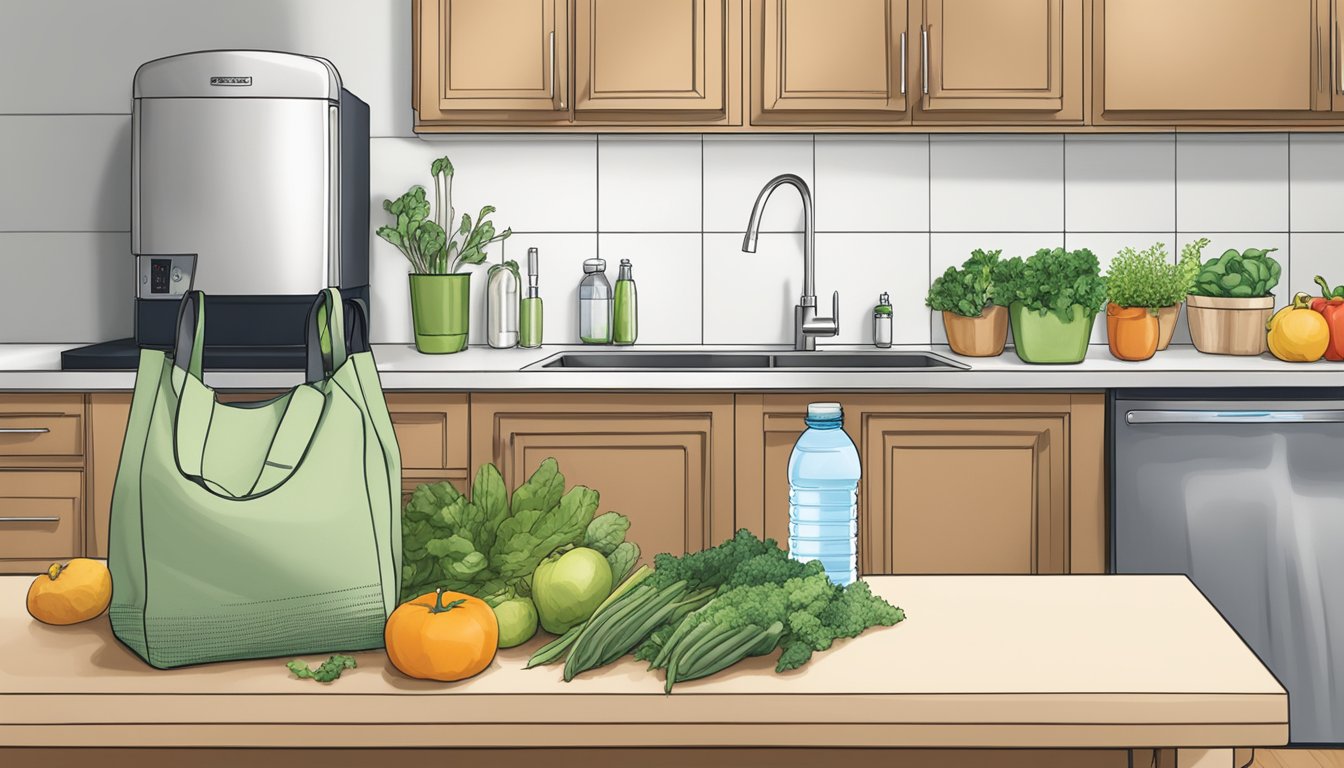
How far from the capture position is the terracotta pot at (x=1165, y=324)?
2.78m

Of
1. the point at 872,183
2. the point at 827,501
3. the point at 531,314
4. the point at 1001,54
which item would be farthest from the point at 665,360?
the point at 827,501

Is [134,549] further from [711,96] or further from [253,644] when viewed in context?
[711,96]

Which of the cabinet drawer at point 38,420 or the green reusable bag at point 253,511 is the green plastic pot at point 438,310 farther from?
the green reusable bag at point 253,511

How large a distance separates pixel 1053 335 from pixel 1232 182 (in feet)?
2.97

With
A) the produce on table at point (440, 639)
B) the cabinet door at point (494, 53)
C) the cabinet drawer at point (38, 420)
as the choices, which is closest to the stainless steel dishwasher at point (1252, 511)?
the cabinet door at point (494, 53)

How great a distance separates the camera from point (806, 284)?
119 inches

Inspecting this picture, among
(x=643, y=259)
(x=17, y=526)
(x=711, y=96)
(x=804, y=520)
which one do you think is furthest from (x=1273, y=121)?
(x=17, y=526)

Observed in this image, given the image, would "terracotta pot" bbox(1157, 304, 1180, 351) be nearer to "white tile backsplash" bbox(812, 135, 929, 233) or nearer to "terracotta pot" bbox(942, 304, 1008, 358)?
"terracotta pot" bbox(942, 304, 1008, 358)

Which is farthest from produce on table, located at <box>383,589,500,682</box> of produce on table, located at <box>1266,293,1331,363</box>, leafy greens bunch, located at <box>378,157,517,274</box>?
produce on table, located at <box>1266,293,1331,363</box>

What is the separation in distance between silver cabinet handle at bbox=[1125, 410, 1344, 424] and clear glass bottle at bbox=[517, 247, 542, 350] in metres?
1.51

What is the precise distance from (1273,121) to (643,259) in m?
1.61

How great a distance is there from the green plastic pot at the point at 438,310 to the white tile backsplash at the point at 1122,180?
165cm

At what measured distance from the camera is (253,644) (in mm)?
885

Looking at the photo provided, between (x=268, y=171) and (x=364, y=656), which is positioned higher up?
(x=268, y=171)
